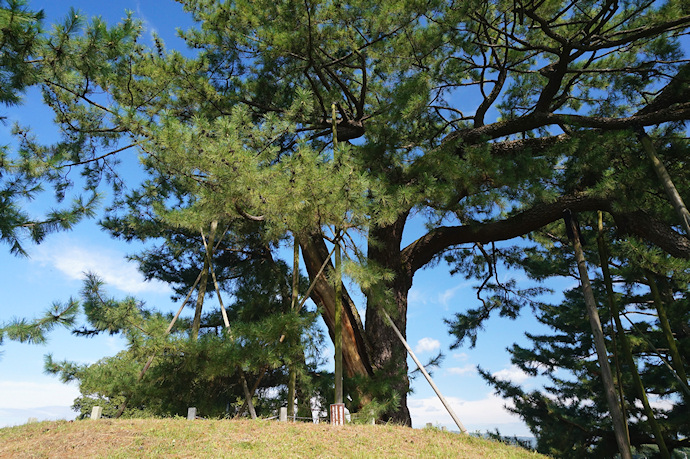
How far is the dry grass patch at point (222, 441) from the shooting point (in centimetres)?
247

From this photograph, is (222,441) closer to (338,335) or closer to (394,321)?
(338,335)

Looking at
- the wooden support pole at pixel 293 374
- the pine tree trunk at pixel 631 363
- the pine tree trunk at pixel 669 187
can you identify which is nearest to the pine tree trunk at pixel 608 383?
the pine tree trunk at pixel 631 363

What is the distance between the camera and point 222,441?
8.61ft

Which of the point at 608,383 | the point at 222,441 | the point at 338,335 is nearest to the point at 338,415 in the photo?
the point at 338,335

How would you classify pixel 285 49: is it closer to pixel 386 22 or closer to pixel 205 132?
pixel 386 22

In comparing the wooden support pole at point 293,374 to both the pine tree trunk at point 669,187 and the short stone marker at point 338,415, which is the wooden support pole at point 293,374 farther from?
the pine tree trunk at point 669,187

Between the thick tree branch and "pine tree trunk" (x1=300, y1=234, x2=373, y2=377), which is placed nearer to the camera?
the thick tree branch

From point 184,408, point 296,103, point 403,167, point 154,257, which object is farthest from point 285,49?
point 184,408

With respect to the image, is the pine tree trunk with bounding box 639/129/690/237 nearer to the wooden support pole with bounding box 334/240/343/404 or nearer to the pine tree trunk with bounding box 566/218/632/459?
the pine tree trunk with bounding box 566/218/632/459

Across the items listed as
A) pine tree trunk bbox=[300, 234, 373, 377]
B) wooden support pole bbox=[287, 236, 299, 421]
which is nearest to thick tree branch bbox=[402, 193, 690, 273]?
pine tree trunk bbox=[300, 234, 373, 377]

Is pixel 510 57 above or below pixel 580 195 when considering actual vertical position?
above

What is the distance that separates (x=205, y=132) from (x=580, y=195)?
13.6 feet

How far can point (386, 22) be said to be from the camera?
4.72 m

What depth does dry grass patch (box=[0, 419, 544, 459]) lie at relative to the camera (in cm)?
247
